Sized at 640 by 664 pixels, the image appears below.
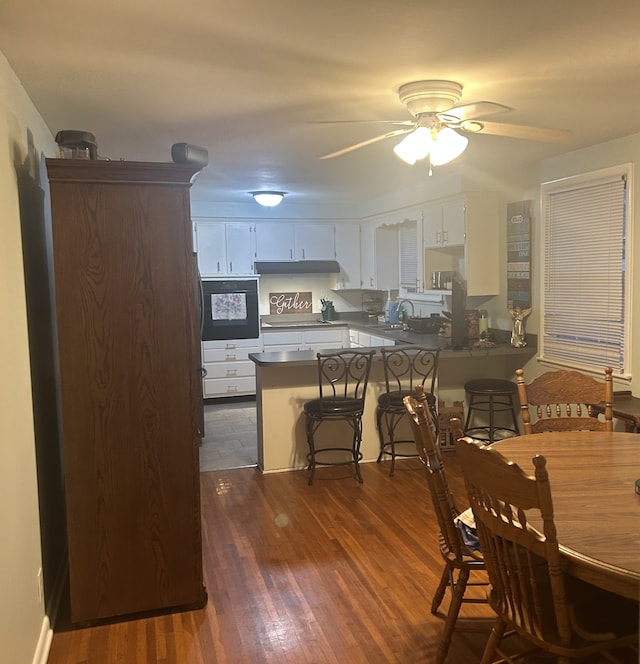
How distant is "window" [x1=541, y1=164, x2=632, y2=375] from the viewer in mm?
4082

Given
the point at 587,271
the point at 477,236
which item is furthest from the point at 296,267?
the point at 587,271

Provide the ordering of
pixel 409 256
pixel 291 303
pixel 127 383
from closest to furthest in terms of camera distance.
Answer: pixel 127 383
pixel 409 256
pixel 291 303

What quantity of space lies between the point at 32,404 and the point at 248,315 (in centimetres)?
470

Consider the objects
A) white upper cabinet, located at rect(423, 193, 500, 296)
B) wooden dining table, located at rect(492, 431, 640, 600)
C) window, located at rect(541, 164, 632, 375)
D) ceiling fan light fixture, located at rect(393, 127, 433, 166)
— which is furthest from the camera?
white upper cabinet, located at rect(423, 193, 500, 296)

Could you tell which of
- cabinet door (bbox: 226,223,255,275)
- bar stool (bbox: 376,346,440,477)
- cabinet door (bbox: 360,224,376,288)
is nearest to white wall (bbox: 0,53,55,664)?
bar stool (bbox: 376,346,440,477)

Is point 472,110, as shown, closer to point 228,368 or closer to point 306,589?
point 306,589

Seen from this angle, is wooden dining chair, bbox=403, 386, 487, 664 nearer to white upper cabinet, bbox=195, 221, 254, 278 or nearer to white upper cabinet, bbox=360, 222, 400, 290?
white upper cabinet, bbox=360, 222, 400, 290

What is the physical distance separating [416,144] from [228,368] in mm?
4772

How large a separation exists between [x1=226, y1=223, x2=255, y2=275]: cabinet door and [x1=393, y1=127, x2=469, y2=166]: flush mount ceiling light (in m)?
4.66

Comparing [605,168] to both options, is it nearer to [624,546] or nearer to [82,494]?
[624,546]

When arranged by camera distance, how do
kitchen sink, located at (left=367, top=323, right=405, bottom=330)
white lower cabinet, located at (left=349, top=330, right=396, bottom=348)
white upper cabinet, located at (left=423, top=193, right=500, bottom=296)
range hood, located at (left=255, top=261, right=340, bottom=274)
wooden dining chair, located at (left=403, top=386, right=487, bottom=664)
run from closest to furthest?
wooden dining chair, located at (left=403, top=386, right=487, bottom=664), white upper cabinet, located at (left=423, top=193, right=500, bottom=296), white lower cabinet, located at (left=349, top=330, right=396, bottom=348), kitchen sink, located at (left=367, top=323, right=405, bottom=330), range hood, located at (left=255, top=261, right=340, bottom=274)

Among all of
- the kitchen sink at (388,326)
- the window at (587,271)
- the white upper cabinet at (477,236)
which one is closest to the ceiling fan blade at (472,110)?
the window at (587,271)

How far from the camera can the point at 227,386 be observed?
7.16 meters

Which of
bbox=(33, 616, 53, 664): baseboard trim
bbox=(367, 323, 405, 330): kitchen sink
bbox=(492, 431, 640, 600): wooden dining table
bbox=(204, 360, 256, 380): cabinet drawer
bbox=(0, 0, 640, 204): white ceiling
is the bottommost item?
bbox=(33, 616, 53, 664): baseboard trim
